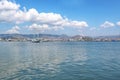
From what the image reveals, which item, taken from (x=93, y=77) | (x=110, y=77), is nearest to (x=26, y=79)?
(x=93, y=77)

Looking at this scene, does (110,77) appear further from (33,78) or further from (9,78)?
(9,78)

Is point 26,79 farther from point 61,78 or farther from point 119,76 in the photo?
point 119,76

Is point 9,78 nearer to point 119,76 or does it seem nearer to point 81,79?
point 81,79

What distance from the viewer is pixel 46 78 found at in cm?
3288

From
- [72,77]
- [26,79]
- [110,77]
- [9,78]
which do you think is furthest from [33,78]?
[110,77]

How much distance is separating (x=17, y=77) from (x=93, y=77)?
12777 millimetres

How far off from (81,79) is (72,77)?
6.73 feet

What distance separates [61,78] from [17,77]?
7419 millimetres

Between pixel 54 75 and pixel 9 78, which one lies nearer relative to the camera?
pixel 9 78

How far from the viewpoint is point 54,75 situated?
3538 cm

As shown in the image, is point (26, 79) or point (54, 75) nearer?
point (26, 79)

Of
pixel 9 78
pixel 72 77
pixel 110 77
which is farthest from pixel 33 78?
pixel 110 77

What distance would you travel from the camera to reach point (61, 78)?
3322cm

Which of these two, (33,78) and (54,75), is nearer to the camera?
(33,78)
